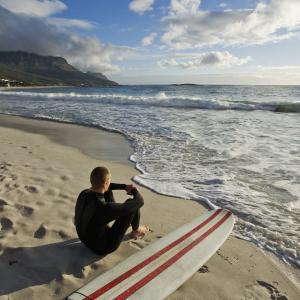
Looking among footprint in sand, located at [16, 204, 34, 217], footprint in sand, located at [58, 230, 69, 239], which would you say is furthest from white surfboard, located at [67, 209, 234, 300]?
footprint in sand, located at [16, 204, 34, 217]

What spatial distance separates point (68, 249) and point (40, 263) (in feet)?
1.16

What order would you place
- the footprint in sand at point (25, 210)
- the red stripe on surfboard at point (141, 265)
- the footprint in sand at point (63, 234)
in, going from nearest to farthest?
the red stripe on surfboard at point (141, 265) → the footprint in sand at point (63, 234) → the footprint in sand at point (25, 210)

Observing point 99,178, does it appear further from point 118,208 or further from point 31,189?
point 31,189

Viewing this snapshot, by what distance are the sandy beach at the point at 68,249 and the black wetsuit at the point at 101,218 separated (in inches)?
6.7

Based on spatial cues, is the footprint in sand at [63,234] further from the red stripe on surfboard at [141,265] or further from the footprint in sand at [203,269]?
the footprint in sand at [203,269]

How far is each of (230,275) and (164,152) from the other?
551 cm

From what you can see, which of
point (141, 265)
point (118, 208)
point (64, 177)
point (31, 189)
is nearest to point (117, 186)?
point (118, 208)

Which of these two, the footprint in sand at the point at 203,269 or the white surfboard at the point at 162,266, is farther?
the footprint in sand at the point at 203,269

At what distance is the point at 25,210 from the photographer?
4582 mm

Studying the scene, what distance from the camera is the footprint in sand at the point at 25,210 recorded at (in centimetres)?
448

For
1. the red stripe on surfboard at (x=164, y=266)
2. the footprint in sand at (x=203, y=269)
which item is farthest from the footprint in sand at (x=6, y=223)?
the footprint in sand at (x=203, y=269)

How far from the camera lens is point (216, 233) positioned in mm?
3900

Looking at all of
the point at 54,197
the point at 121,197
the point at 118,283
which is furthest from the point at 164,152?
the point at 118,283

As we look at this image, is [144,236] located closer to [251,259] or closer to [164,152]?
[251,259]
